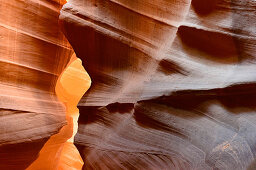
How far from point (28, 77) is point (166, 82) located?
1.23 m

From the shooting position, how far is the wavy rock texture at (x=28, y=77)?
219cm

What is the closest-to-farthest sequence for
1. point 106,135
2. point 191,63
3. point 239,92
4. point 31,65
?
point 239,92, point 191,63, point 106,135, point 31,65

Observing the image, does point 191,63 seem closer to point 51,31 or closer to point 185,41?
point 185,41

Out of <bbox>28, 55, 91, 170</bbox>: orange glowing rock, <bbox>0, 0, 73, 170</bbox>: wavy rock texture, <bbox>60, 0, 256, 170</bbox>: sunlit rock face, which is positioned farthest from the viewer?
<bbox>28, 55, 91, 170</bbox>: orange glowing rock

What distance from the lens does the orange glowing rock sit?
2.71 meters

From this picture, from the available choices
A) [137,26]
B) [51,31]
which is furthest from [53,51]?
[137,26]

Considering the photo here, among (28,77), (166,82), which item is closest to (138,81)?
(166,82)

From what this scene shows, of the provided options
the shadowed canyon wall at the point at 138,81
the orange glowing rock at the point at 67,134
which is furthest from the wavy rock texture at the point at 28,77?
the orange glowing rock at the point at 67,134

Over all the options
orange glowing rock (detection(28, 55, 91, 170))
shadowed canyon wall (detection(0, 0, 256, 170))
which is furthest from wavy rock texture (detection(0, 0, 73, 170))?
orange glowing rock (detection(28, 55, 91, 170))

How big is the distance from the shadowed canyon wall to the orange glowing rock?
0.07m

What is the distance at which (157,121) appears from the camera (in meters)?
1.92

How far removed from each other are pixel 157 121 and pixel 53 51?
49.6 inches

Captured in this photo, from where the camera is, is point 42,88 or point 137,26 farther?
point 42,88

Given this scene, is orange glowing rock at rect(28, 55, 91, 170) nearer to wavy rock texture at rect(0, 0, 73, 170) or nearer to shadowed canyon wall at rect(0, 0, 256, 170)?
shadowed canyon wall at rect(0, 0, 256, 170)
